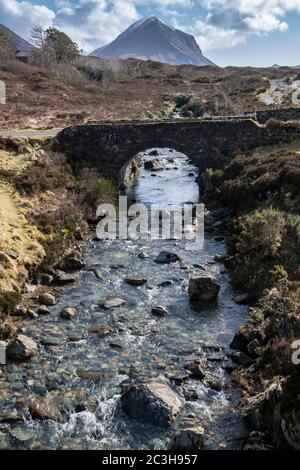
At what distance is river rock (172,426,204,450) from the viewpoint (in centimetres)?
1277

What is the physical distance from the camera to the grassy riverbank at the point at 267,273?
41.7 feet

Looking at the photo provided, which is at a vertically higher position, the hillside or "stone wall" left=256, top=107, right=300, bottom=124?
the hillside

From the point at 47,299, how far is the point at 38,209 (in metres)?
9.46

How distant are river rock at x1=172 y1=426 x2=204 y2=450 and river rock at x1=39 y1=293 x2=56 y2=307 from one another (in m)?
9.40

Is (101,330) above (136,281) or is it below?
below

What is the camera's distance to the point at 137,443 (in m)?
13.1

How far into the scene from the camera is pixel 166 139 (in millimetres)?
38844

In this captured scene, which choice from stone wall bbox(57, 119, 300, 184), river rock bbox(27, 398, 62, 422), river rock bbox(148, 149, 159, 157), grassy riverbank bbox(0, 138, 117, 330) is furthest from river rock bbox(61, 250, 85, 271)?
river rock bbox(148, 149, 159, 157)

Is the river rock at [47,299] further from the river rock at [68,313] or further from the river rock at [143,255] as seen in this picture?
the river rock at [143,255]

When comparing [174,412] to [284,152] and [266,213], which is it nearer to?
[266,213]

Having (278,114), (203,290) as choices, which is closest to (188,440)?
(203,290)

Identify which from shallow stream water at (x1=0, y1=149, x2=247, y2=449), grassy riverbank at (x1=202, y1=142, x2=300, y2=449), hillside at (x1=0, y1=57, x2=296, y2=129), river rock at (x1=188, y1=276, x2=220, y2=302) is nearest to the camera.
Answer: grassy riverbank at (x1=202, y1=142, x2=300, y2=449)

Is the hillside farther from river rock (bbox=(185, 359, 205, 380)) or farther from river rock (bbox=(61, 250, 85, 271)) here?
river rock (bbox=(185, 359, 205, 380))

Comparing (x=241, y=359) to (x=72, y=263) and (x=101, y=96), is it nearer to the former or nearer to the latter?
(x=72, y=263)
